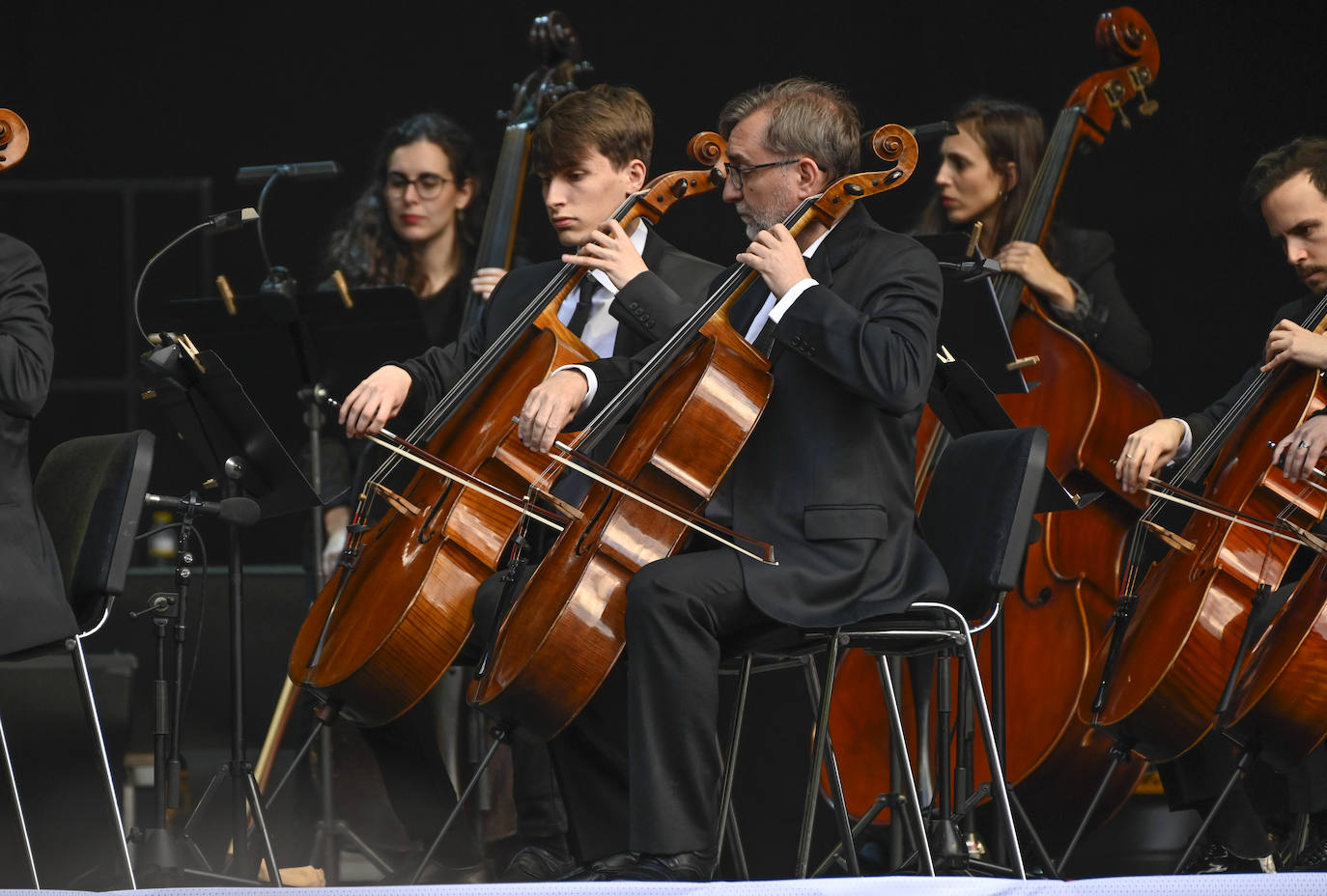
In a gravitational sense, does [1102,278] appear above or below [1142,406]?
above

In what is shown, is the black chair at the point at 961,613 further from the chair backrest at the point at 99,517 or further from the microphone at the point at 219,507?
the chair backrest at the point at 99,517

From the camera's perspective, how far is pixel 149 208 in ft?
16.4

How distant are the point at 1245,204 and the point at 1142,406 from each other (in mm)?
444

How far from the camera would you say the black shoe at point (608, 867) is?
2117 millimetres

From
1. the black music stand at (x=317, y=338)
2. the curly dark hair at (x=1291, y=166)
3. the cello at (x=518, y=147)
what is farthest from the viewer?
the cello at (x=518, y=147)

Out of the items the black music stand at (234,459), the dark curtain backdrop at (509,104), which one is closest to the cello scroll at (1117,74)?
the dark curtain backdrop at (509,104)

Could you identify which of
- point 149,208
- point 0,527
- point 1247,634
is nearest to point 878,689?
point 1247,634

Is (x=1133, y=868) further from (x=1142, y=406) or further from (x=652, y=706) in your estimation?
(x=652, y=706)

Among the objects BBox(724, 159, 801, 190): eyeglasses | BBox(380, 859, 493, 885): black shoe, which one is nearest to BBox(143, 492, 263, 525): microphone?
BBox(380, 859, 493, 885): black shoe

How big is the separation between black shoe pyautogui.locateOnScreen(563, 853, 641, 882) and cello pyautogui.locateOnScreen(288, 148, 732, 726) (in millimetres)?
410

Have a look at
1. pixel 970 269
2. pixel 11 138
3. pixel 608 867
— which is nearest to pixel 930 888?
pixel 608 867

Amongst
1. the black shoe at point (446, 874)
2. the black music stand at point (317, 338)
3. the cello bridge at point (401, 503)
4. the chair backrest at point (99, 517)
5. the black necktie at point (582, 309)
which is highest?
the black necktie at point (582, 309)

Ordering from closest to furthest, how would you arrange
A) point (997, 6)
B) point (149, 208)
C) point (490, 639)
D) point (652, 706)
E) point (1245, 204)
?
point (652, 706) → point (490, 639) → point (1245, 204) → point (997, 6) → point (149, 208)

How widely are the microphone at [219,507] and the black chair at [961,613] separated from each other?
802 millimetres
